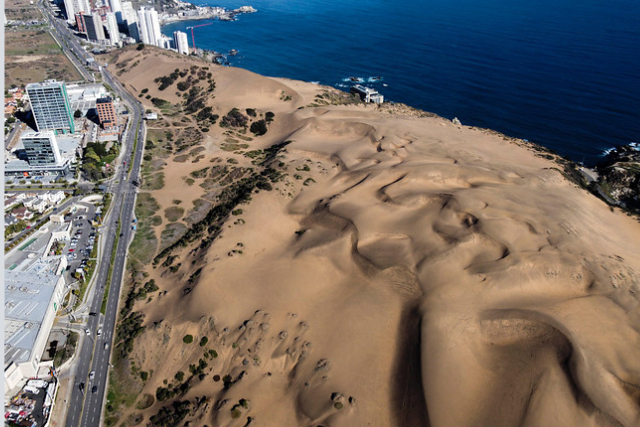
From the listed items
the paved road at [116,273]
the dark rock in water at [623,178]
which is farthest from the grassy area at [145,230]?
the dark rock in water at [623,178]

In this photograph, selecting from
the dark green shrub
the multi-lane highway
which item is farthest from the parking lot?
the dark green shrub

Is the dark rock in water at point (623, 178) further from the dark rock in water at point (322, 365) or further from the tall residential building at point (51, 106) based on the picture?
the tall residential building at point (51, 106)

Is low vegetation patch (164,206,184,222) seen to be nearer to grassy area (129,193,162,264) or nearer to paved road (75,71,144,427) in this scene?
grassy area (129,193,162,264)

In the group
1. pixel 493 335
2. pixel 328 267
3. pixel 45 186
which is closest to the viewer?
pixel 493 335

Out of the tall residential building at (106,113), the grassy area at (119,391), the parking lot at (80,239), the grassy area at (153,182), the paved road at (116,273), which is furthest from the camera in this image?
the tall residential building at (106,113)

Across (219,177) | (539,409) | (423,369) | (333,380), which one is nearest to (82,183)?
(219,177)

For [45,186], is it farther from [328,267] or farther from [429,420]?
[429,420]

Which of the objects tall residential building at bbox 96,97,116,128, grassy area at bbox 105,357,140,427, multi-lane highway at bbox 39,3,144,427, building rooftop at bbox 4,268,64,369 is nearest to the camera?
grassy area at bbox 105,357,140,427
